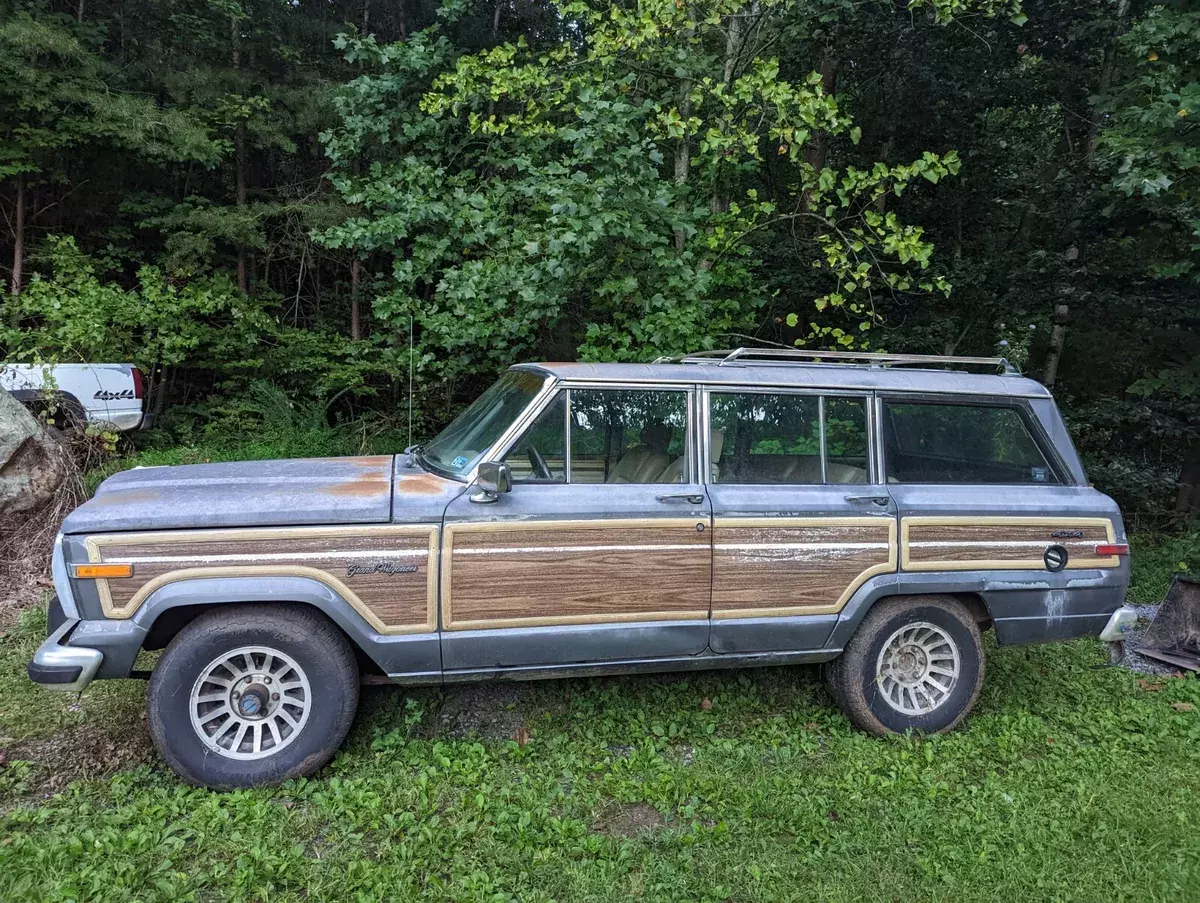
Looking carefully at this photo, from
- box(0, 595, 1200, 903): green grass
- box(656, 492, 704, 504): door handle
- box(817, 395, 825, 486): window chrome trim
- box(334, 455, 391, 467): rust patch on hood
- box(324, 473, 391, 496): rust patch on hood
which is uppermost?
box(817, 395, 825, 486): window chrome trim

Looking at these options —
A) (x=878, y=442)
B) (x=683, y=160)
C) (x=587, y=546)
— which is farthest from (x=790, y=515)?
(x=683, y=160)

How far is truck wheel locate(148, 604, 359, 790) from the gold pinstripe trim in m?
0.22

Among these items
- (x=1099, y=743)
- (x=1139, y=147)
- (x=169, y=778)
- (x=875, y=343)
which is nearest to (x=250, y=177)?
(x=875, y=343)

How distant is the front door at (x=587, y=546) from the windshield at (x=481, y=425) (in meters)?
0.16

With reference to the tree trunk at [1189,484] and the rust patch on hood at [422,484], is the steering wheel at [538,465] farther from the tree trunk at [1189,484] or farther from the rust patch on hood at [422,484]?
the tree trunk at [1189,484]

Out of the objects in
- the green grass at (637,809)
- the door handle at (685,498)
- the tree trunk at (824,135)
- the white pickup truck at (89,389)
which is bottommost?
the green grass at (637,809)

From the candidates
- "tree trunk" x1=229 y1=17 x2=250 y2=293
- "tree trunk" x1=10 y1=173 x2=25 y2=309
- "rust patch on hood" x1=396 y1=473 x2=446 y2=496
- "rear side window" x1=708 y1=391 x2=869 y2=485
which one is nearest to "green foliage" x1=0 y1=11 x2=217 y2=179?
"tree trunk" x1=10 y1=173 x2=25 y2=309

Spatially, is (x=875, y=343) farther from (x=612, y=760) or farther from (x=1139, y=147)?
(x=612, y=760)

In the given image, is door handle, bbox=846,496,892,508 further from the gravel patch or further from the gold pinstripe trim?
the gravel patch

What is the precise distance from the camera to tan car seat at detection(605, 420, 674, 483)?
4105 mm

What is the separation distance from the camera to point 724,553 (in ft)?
13.1

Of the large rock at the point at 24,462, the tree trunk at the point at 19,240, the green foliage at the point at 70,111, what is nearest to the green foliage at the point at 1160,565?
the large rock at the point at 24,462

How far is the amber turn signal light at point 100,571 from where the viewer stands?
3.36 m

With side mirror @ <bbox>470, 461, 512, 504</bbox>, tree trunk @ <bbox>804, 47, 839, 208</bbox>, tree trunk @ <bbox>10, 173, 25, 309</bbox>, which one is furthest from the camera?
tree trunk @ <bbox>10, 173, 25, 309</bbox>
